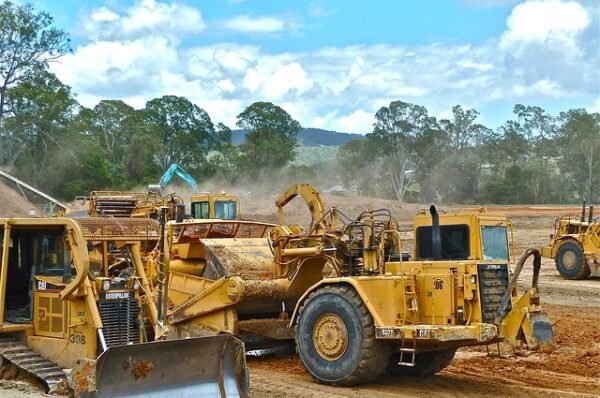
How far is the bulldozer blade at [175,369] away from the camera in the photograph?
8203 mm

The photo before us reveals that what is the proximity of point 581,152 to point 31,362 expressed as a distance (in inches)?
2769

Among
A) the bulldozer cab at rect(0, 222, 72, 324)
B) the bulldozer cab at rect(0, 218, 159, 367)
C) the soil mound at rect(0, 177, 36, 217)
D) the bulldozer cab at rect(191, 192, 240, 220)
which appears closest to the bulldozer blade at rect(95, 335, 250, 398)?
the bulldozer cab at rect(0, 218, 159, 367)

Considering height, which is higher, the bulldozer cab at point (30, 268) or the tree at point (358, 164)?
the tree at point (358, 164)

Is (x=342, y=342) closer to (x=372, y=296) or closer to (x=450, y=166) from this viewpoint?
(x=372, y=296)

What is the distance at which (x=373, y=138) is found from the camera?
7181 cm

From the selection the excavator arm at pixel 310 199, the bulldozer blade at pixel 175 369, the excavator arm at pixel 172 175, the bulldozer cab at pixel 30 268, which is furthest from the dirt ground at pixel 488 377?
the excavator arm at pixel 172 175

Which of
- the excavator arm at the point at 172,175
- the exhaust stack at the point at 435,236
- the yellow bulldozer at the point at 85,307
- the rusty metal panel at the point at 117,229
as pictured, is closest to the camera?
the yellow bulldozer at the point at 85,307

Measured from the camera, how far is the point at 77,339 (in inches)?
374

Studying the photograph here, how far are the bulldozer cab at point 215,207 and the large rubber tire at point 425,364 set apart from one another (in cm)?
1349

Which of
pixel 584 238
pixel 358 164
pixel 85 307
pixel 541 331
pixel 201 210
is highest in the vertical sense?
pixel 358 164

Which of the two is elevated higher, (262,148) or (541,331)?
(262,148)

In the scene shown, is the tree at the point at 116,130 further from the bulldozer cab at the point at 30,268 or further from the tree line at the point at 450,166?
the bulldozer cab at the point at 30,268

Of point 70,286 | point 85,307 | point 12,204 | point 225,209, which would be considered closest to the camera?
point 70,286

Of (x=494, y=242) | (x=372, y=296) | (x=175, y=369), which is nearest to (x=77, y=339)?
(x=175, y=369)
